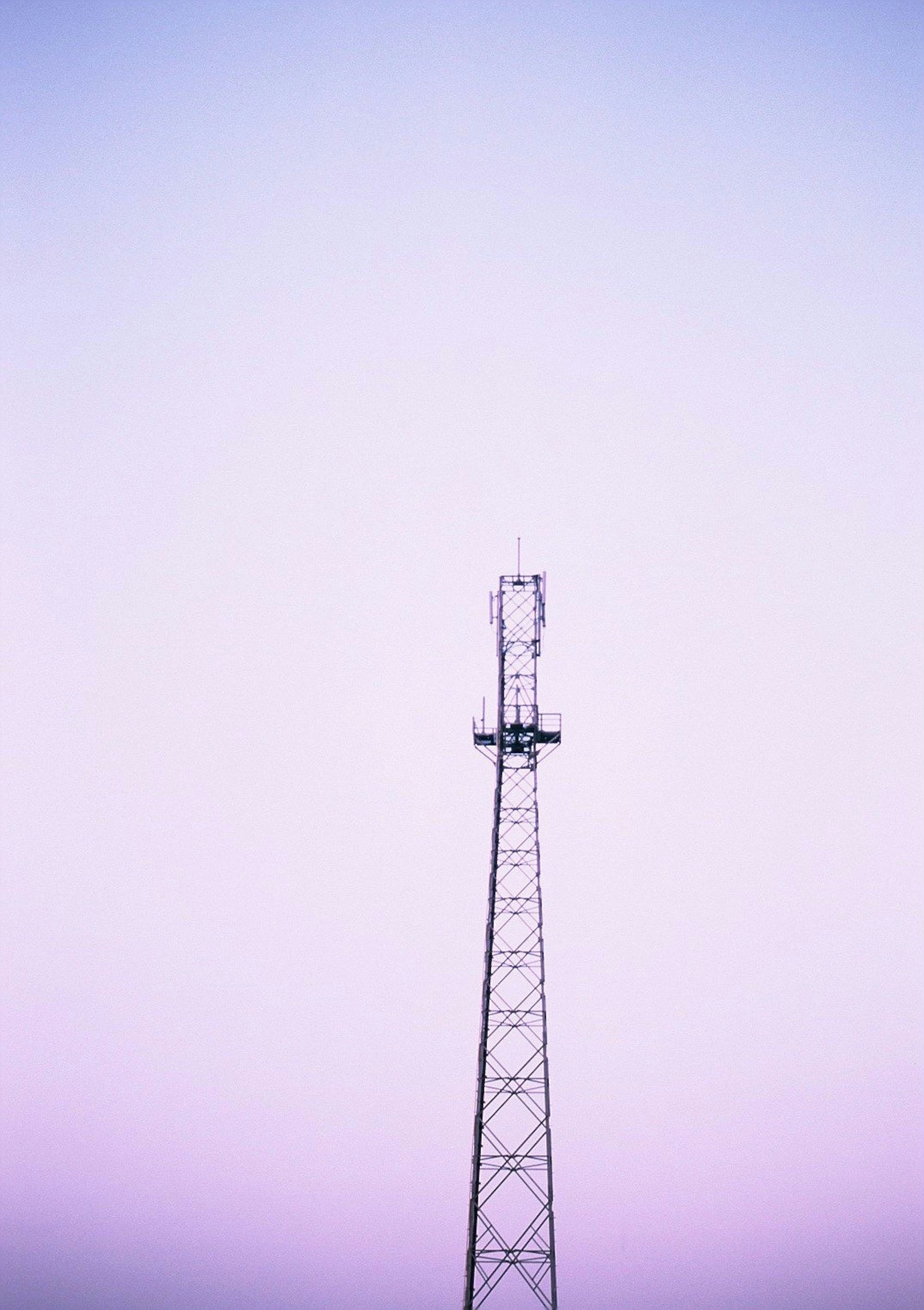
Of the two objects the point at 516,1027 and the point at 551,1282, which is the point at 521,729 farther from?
the point at 551,1282

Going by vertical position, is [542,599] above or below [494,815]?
above

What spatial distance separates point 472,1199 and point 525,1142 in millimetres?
1980

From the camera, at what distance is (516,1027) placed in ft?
97.3

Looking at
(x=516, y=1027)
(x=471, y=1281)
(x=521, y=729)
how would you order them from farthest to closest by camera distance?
(x=521, y=729)
(x=516, y=1027)
(x=471, y=1281)

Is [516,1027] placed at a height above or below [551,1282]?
above

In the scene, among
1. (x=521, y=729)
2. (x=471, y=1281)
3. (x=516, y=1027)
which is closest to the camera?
(x=471, y=1281)

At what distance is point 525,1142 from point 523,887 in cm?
685

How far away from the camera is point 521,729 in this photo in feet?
104

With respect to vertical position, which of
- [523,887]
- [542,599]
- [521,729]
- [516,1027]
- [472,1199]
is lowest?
[472,1199]

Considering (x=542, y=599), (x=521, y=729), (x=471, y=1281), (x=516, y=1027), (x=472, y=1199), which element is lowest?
(x=471, y=1281)

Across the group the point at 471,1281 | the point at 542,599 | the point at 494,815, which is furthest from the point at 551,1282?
the point at 542,599

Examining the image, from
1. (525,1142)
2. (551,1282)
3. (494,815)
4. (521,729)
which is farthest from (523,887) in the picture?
(551,1282)

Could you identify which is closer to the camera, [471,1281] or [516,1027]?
[471,1281]

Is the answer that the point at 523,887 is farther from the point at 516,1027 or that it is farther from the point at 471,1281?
the point at 471,1281
